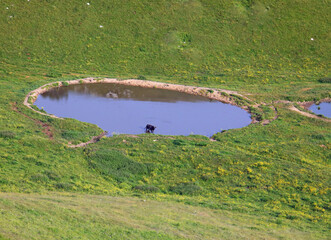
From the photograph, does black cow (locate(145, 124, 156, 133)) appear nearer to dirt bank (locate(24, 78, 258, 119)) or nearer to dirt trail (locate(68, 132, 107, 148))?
dirt trail (locate(68, 132, 107, 148))

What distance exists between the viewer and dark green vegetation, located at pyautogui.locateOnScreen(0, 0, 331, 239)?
131 ft

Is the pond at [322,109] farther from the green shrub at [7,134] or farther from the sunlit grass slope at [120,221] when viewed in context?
the green shrub at [7,134]

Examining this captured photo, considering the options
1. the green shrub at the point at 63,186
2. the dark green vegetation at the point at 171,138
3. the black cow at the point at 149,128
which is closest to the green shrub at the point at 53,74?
the dark green vegetation at the point at 171,138

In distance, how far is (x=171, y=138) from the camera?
62594mm

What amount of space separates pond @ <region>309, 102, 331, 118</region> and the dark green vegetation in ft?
7.18

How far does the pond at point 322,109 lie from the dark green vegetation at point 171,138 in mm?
2189

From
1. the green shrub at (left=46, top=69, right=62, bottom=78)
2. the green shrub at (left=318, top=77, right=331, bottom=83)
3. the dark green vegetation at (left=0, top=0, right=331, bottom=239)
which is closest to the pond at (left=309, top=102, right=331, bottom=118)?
the dark green vegetation at (left=0, top=0, right=331, bottom=239)

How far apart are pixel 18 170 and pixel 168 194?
1377cm

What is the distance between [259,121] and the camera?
71.2m

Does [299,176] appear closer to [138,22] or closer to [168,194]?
[168,194]

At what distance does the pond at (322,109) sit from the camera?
251 ft

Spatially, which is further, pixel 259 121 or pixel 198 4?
pixel 198 4

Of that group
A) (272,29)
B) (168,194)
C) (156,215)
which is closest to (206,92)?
(272,29)

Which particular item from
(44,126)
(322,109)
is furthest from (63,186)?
(322,109)
